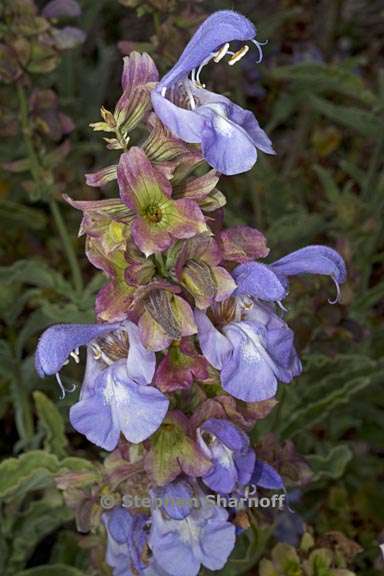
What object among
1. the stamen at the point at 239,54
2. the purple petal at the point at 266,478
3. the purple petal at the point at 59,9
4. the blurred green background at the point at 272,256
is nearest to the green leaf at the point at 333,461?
the blurred green background at the point at 272,256

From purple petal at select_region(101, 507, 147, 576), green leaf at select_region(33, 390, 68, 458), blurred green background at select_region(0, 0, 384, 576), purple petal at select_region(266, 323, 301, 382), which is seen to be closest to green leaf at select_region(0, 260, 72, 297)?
blurred green background at select_region(0, 0, 384, 576)

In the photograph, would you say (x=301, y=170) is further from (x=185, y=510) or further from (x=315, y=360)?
(x=185, y=510)

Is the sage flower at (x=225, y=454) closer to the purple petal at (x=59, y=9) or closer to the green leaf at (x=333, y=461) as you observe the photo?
the green leaf at (x=333, y=461)

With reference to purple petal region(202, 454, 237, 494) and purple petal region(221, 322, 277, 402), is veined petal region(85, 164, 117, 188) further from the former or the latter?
purple petal region(202, 454, 237, 494)

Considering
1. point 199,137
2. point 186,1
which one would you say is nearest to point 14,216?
point 186,1

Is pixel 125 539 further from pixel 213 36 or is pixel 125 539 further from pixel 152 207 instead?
pixel 213 36
